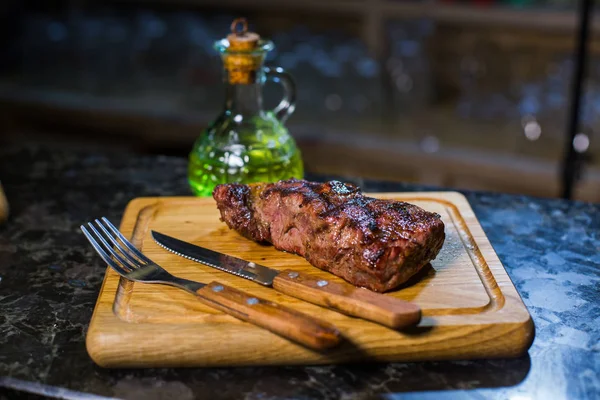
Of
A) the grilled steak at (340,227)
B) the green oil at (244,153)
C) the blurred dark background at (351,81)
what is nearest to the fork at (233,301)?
the grilled steak at (340,227)

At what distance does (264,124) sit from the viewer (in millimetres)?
1557

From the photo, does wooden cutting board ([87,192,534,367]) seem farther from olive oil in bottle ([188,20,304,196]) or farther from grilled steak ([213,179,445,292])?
olive oil in bottle ([188,20,304,196])

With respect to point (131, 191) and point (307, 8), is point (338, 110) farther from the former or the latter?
point (131, 191)

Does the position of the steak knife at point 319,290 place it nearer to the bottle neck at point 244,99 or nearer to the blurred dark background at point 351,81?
the bottle neck at point 244,99

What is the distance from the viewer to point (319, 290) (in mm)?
1061

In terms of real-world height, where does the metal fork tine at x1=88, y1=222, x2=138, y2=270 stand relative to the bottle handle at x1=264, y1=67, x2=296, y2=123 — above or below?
below

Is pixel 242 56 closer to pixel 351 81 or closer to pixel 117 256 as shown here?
pixel 117 256

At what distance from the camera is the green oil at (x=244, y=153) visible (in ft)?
5.03

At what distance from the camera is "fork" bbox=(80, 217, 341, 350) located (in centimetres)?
95

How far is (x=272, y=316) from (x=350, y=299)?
118 millimetres

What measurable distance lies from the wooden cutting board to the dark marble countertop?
23 millimetres

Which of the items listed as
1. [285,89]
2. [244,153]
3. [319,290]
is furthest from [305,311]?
[285,89]

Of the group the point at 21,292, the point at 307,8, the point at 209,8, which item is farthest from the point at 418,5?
the point at 21,292

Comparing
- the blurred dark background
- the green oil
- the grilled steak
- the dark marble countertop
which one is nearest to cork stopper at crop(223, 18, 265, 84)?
the green oil
